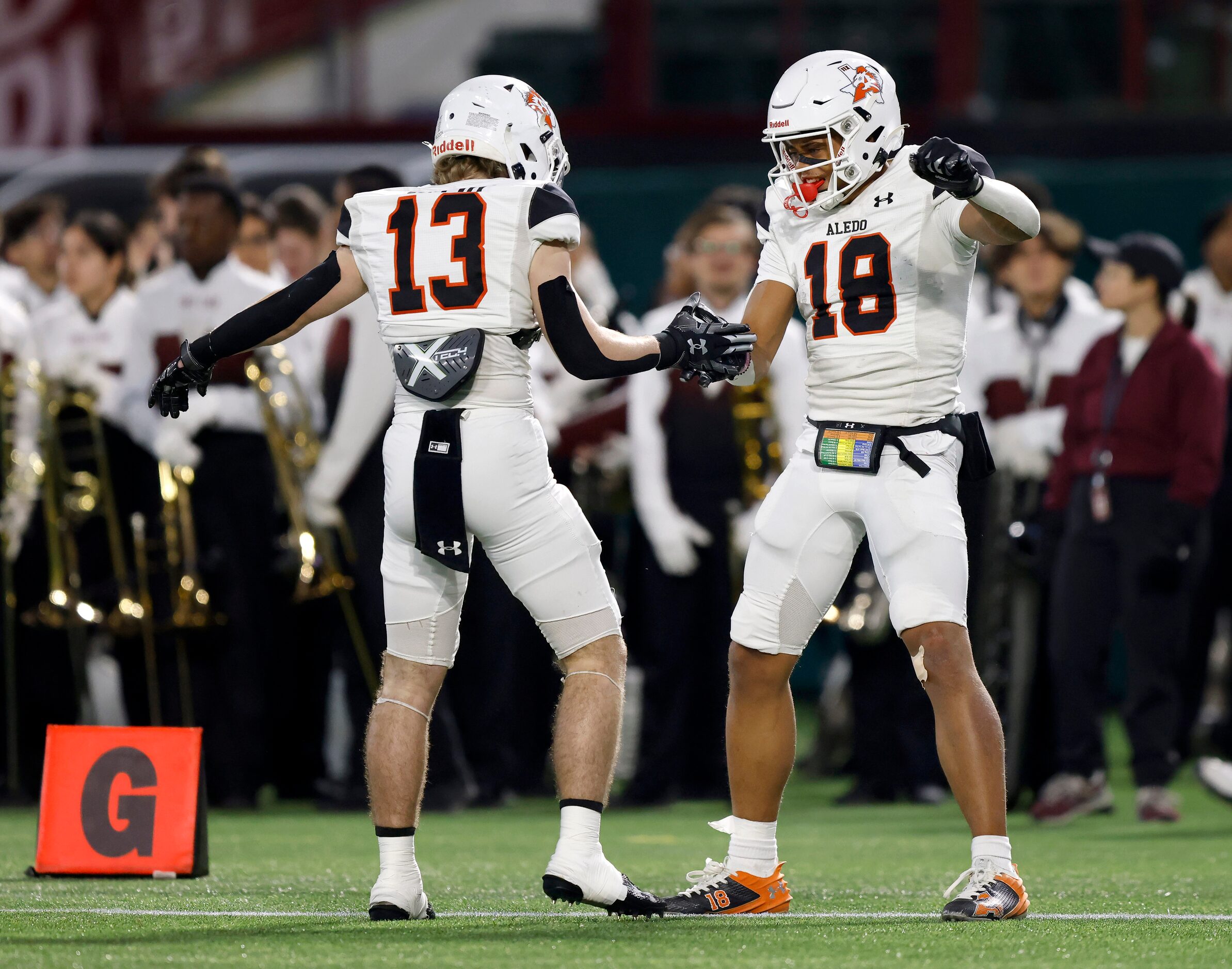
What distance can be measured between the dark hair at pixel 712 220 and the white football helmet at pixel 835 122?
3047 millimetres

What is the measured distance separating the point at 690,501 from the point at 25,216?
342 centimetres

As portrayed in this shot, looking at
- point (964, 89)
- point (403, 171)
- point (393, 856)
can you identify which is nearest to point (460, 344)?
point (393, 856)

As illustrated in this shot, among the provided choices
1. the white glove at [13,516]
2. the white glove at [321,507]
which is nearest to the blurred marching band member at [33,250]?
the white glove at [13,516]

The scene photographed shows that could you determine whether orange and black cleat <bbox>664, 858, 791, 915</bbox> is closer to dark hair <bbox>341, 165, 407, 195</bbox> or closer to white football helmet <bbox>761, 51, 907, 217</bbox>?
white football helmet <bbox>761, 51, 907, 217</bbox>

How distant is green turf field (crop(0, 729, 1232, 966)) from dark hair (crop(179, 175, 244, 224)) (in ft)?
7.66

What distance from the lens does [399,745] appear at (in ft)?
16.4

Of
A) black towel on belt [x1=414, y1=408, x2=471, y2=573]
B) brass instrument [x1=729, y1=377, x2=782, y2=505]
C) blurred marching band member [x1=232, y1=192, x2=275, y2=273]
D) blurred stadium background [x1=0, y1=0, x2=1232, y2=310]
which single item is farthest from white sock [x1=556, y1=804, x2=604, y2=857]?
blurred stadium background [x1=0, y1=0, x2=1232, y2=310]

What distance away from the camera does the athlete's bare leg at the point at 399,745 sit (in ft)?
16.3

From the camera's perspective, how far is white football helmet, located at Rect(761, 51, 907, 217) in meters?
5.18

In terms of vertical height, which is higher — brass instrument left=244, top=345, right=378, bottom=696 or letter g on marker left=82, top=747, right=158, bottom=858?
brass instrument left=244, top=345, right=378, bottom=696

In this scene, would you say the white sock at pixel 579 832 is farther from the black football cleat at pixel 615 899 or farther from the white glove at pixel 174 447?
the white glove at pixel 174 447

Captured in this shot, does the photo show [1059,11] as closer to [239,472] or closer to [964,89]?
[964,89]

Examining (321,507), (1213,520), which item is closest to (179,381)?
(321,507)

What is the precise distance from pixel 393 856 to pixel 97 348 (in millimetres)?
4105
